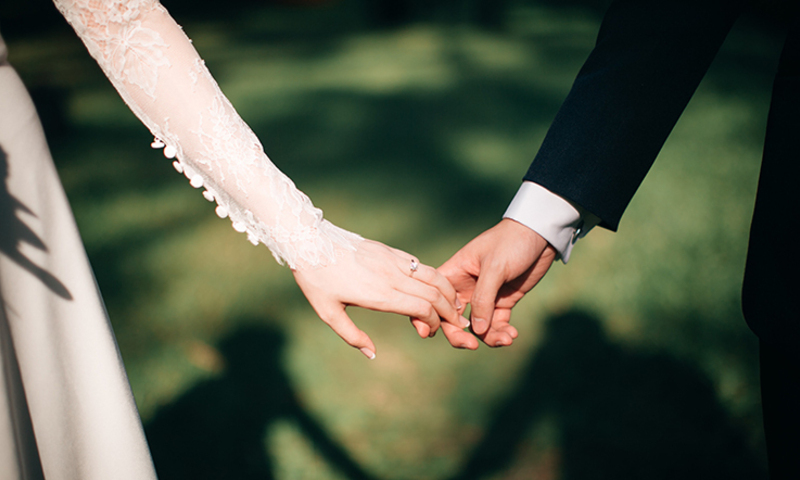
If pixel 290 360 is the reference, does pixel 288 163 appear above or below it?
above

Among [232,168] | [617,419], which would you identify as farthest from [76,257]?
[617,419]

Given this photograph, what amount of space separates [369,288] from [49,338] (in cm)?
47

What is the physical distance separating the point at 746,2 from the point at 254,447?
1.31 meters

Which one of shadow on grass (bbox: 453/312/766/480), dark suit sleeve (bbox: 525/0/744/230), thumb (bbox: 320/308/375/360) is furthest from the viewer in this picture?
shadow on grass (bbox: 453/312/766/480)

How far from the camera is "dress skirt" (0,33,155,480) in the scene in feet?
1.99

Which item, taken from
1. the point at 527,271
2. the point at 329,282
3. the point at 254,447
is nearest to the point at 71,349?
the point at 329,282

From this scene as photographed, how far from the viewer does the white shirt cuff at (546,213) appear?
33.0 inches

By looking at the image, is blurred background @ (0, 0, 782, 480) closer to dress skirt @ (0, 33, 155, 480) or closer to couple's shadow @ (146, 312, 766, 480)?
couple's shadow @ (146, 312, 766, 480)

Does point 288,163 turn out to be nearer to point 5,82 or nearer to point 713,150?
point 5,82

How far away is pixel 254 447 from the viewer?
1.10m

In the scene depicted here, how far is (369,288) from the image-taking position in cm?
78

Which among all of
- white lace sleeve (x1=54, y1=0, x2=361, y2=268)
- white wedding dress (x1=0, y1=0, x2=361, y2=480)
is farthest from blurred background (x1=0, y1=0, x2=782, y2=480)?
white lace sleeve (x1=54, y1=0, x2=361, y2=268)

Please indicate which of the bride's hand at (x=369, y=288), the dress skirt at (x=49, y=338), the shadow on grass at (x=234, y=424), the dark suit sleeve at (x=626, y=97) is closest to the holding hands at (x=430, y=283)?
the bride's hand at (x=369, y=288)

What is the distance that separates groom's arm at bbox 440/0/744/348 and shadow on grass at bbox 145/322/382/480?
526 mm
